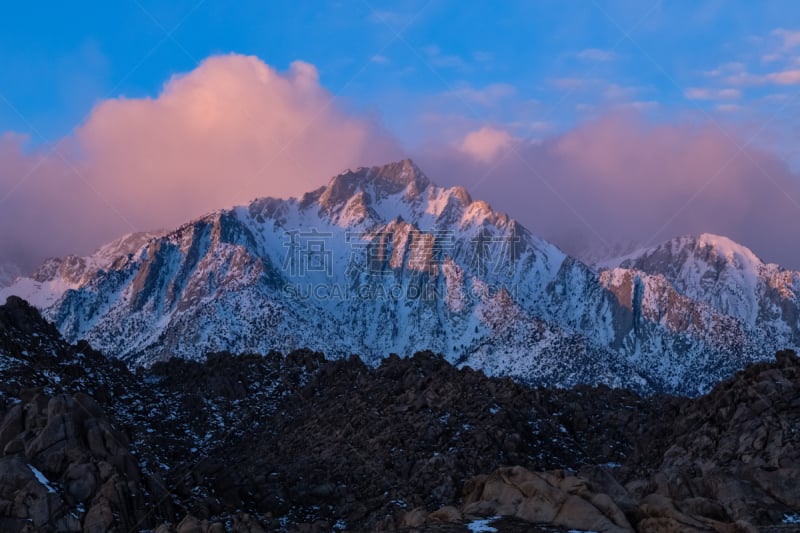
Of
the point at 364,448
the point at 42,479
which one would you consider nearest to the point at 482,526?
the point at 42,479

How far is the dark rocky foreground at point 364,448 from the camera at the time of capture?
61125 mm

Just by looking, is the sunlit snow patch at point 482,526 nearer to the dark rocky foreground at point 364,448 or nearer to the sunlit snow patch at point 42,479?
the dark rocky foreground at point 364,448

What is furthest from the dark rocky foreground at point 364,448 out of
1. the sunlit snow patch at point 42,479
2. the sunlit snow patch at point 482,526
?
the sunlit snow patch at point 482,526

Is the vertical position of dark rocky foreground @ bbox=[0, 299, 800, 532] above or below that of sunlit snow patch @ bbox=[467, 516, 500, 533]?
above

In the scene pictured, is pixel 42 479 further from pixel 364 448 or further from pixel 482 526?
pixel 364 448

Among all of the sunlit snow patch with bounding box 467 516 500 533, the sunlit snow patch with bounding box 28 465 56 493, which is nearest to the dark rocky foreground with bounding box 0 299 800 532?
the sunlit snow patch with bounding box 28 465 56 493

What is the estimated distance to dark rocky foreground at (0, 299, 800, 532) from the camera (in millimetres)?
61125

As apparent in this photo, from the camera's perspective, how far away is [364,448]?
413 ft

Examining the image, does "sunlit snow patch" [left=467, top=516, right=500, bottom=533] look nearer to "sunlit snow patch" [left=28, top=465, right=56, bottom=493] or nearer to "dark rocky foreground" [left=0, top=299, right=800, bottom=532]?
"dark rocky foreground" [left=0, top=299, right=800, bottom=532]

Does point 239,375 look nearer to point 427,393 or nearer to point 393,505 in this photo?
point 427,393

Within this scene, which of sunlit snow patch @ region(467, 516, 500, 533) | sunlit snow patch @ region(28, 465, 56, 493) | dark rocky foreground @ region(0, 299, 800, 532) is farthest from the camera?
sunlit snow patch @ region(28, 465, 56, 493)

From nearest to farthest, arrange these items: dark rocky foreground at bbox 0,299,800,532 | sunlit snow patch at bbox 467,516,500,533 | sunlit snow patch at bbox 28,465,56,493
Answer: sunlit snow patch at bbox 467,516,500,533 → dark rocky foreground at bbox 0,299,800,532 → sunlit snow patch at bbox 28,465,56,493

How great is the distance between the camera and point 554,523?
54344 mm

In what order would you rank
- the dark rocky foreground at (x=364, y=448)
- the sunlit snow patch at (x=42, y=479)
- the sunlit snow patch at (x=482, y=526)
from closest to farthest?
the sunlit snow patch at (x=482, y=526), the dark rocky foreground at (x=364, y=448), the sunlit snow patch at (x=42, y=479)
